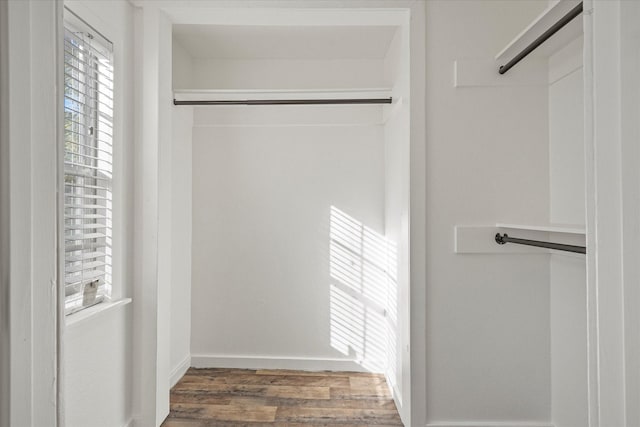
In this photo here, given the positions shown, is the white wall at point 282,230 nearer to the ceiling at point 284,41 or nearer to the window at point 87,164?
the ceiling at point 284,41

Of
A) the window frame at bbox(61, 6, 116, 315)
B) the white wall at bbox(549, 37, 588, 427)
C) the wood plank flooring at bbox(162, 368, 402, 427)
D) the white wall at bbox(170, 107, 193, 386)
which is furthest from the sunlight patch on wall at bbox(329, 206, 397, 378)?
the window frame at bbox(61, 6, 116, 315)

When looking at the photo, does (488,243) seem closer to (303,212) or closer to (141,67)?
(303,212)

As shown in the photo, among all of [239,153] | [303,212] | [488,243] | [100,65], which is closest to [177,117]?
[239,153]

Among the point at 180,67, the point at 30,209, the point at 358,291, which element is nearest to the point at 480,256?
the point at 358,291

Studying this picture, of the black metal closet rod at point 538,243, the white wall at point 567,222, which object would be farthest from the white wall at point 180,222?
the white wall at point 567,222

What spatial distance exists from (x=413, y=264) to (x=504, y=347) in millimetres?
618

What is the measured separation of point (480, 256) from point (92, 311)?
180 cm

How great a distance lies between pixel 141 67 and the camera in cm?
206

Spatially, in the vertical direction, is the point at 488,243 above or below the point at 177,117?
below

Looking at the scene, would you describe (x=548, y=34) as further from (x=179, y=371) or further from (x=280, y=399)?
(x=179, y=371)

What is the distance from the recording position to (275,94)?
92.0 inches

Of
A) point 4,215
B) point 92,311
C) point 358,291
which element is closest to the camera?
point 4,215

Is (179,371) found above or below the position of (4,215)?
below

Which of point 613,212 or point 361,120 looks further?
point 361,120
